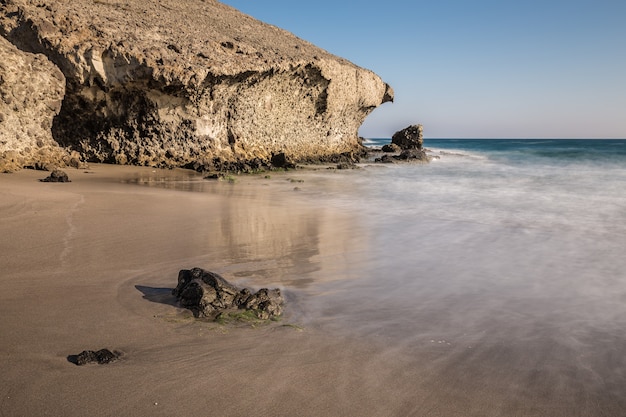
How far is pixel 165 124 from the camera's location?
55.2 ft

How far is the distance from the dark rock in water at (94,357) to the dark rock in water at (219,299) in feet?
2.60

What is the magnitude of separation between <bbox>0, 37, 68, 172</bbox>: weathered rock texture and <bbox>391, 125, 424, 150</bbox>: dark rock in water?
94.9 feet

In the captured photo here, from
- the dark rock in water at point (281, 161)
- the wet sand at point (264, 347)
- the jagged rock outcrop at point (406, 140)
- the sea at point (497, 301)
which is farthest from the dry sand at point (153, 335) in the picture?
the jagged rock outcrop at point (406, 140)

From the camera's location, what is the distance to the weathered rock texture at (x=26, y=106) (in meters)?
11.2

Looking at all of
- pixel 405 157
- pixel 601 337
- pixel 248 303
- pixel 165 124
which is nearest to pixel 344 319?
pixel 248 303

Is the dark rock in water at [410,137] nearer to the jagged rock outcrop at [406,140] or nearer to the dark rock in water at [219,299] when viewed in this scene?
the jagged rock outcrop at [406,140]

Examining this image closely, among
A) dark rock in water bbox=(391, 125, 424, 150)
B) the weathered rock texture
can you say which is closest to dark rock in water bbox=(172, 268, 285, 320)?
the weathered rock texture

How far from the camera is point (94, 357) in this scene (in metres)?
2.67

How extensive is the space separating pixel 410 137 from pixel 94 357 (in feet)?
121

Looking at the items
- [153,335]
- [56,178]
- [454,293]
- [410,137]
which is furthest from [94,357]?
[410,137]

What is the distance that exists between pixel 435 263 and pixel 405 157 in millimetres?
23518

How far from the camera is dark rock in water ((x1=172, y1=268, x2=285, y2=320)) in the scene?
137 inches

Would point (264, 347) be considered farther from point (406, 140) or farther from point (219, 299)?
point (406, 140)

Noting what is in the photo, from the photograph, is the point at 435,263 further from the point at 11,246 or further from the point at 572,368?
the point at 11,246
